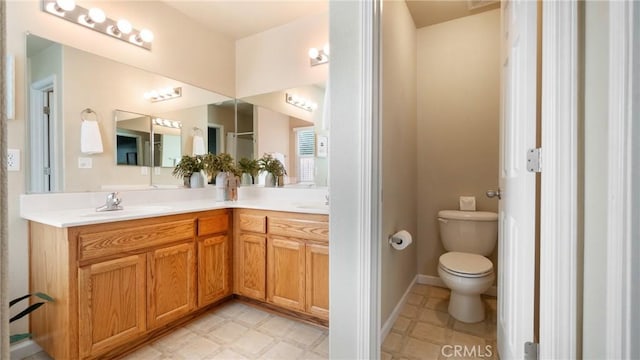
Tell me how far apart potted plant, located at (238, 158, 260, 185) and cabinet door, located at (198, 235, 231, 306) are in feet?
2.54

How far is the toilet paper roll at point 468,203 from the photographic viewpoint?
246 cm

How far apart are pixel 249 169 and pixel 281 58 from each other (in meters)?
1.14

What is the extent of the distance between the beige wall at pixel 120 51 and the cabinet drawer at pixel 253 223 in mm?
1258

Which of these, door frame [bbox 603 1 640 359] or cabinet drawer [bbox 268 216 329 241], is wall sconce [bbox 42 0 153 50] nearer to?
cabinet drawer [bbox 268 216 329 241]

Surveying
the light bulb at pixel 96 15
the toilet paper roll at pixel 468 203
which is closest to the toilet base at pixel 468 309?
the toilet paper roll at pixel 468 203

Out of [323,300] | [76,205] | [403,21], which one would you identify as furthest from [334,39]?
[76,205]

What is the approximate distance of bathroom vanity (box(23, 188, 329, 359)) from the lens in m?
1.43

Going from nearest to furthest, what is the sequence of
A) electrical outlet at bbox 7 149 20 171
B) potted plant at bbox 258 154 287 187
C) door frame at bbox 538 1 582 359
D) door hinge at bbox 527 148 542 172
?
1. door frame at bbox 538 1 582 359
2. door hinge at bbox 527 148 542 172
3. electrical outlet at bbox 7 149 20 171
4. potted plant at bbox 258 154 287 187

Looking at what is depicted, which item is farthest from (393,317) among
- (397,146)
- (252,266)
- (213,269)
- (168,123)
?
(168,123)

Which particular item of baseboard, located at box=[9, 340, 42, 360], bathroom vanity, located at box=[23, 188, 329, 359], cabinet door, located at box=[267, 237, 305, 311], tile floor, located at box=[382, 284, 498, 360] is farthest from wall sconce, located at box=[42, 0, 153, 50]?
tile floor, located at box=[382, 284, 498, 360]

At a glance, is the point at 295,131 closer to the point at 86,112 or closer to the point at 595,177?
the point at 86,112

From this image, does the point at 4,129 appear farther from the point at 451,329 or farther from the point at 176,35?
the point at 176,35

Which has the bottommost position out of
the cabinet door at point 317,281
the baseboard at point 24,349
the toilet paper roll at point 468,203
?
the baseboard at point 24,349

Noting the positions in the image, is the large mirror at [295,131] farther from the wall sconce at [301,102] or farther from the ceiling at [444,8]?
the ceiling at [444,8]
